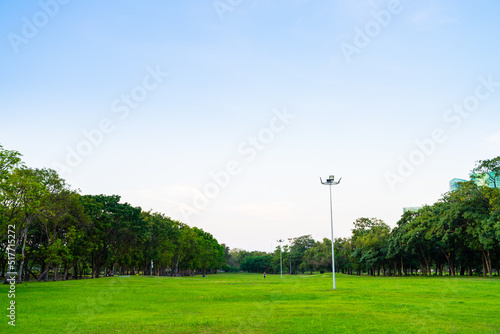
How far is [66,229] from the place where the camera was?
51000 mm

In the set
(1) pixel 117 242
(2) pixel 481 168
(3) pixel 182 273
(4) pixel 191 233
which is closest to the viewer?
(2) pixel 481 168

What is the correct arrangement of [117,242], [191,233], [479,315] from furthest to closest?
1. [191,233]
2. [117,242]
3. [479,315]

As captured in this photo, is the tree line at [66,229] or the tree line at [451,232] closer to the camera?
the tree line at [66,229]

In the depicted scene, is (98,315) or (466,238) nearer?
(98,315)

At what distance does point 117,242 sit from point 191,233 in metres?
31.0

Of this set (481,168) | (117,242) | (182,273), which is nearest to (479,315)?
(481,168)

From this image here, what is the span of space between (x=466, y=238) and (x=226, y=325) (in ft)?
163

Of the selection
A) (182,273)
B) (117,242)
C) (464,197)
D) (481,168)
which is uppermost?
(481,168)

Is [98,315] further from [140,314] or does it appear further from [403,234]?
[403,234]

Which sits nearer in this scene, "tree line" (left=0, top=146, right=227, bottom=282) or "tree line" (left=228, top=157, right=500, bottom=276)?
"tree line" (left=0, top=146, right=227, bottom=282)

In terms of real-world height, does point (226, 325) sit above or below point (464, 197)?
below

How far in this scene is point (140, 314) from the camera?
16266 millimetres

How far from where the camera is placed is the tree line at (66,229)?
33.1m

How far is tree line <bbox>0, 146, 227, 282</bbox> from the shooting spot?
1304 inches
